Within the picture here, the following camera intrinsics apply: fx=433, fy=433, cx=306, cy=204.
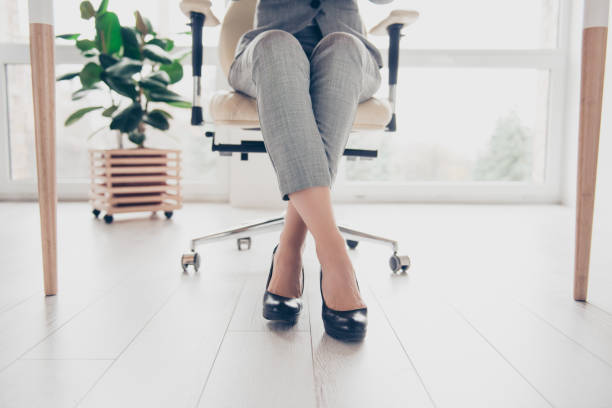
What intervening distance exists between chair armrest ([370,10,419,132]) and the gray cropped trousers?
397 mm

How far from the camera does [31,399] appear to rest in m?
0.54

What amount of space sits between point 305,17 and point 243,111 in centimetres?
26

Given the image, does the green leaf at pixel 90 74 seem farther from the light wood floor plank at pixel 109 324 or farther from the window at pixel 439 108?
the light wood floor plank at pixel 109 324

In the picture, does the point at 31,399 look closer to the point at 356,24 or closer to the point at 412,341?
the point at 412,341

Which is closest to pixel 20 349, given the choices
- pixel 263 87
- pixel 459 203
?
pixel 263 87

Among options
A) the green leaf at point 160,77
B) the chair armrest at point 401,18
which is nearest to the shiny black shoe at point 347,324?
the chair armrest at point 401,18

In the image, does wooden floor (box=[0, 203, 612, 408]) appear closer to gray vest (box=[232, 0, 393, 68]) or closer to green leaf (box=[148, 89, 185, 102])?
gray vest (box=[232, 0, 393, 68])

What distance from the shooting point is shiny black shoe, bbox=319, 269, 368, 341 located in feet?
2.34

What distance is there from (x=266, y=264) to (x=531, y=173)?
244cm

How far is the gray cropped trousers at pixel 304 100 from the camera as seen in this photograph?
732 mm

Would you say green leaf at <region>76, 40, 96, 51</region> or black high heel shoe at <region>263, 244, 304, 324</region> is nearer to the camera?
black high heel shoe at <region>263, 244, 304, 324</region>

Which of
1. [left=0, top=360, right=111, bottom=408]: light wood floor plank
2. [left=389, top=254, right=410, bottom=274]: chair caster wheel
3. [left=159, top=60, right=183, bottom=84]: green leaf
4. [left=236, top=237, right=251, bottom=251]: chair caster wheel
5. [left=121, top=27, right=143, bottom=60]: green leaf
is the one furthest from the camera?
[left=159, top=60, right=183, bottom=84]: green leaf

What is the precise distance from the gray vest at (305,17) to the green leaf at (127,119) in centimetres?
117

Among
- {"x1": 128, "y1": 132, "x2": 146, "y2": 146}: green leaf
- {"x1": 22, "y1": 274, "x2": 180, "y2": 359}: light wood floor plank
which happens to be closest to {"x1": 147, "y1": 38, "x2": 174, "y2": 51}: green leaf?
{"x1": 128, "y1": 132, "x2": 146, "y2": 146}: green leaf
